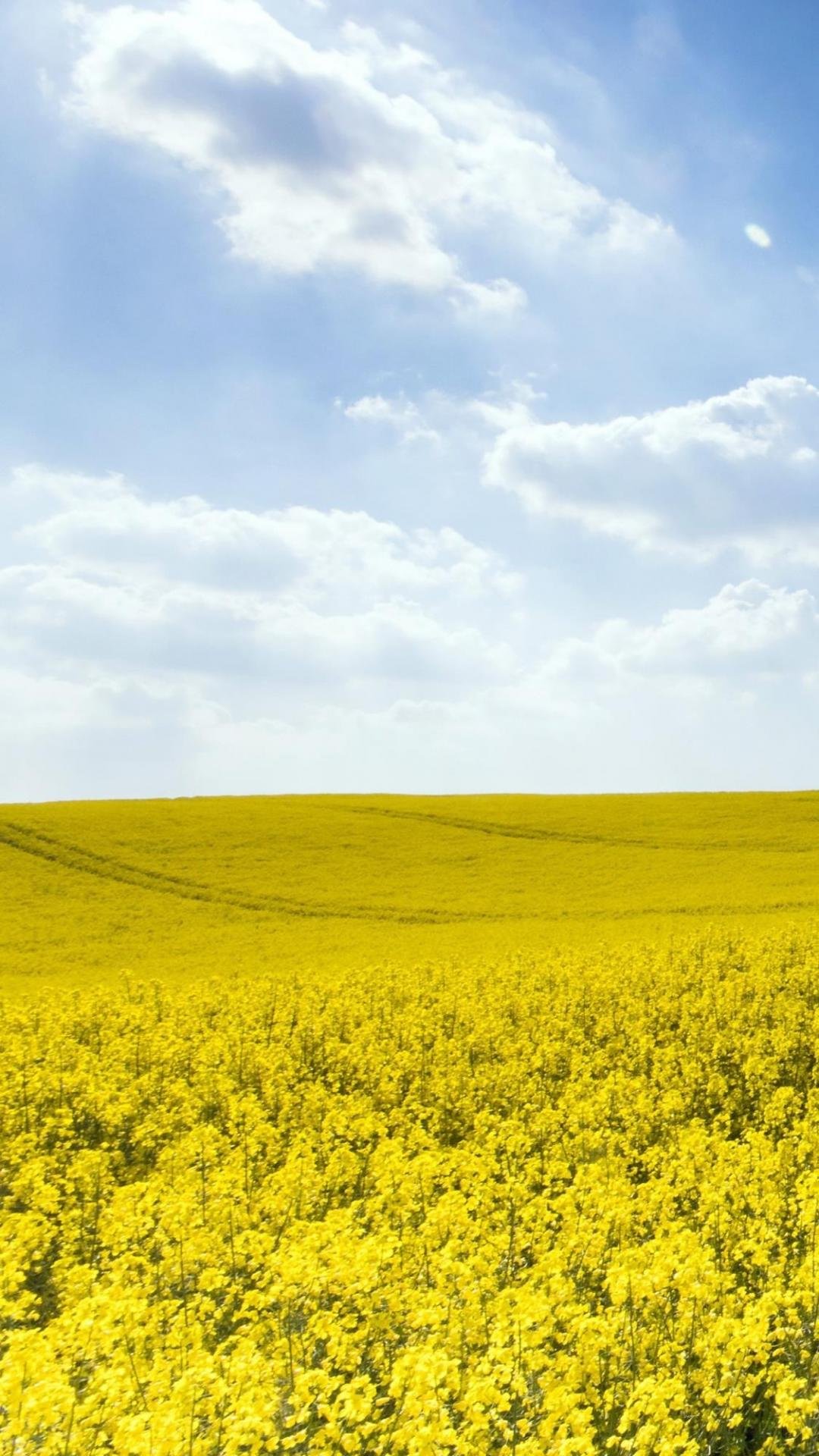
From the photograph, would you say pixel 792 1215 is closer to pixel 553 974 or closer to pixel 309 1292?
pixel 309 1292

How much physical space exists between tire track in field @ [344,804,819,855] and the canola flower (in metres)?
23.9

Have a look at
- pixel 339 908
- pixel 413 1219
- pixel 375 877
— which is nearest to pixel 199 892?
pixel 339 908

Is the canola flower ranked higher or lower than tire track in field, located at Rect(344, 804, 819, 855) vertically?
lower

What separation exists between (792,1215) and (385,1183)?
436 centimetres

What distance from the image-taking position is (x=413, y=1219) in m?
10.5

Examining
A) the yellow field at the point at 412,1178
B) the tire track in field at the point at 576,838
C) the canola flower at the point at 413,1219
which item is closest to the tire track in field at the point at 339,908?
the yellow field at the point at 412,1178

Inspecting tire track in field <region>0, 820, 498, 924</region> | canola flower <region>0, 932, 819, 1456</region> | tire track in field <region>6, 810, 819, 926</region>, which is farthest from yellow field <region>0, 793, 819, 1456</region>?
tire track in field <region>0, 820, 498, 924</region>

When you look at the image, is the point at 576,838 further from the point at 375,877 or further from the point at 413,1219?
the point at 413,1219

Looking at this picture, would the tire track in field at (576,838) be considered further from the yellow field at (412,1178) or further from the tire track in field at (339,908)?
the tire track in field at (339,908)

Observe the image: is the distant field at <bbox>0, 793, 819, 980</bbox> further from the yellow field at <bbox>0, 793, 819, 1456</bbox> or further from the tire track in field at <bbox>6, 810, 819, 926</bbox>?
the yellow field at <bbox>0, 793, 819, 1456</bbox>

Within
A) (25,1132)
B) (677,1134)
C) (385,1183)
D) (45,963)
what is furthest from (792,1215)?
(45,963)

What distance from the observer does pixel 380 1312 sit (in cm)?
759

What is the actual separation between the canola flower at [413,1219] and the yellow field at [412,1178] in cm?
5

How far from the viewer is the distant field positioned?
98.9ft
